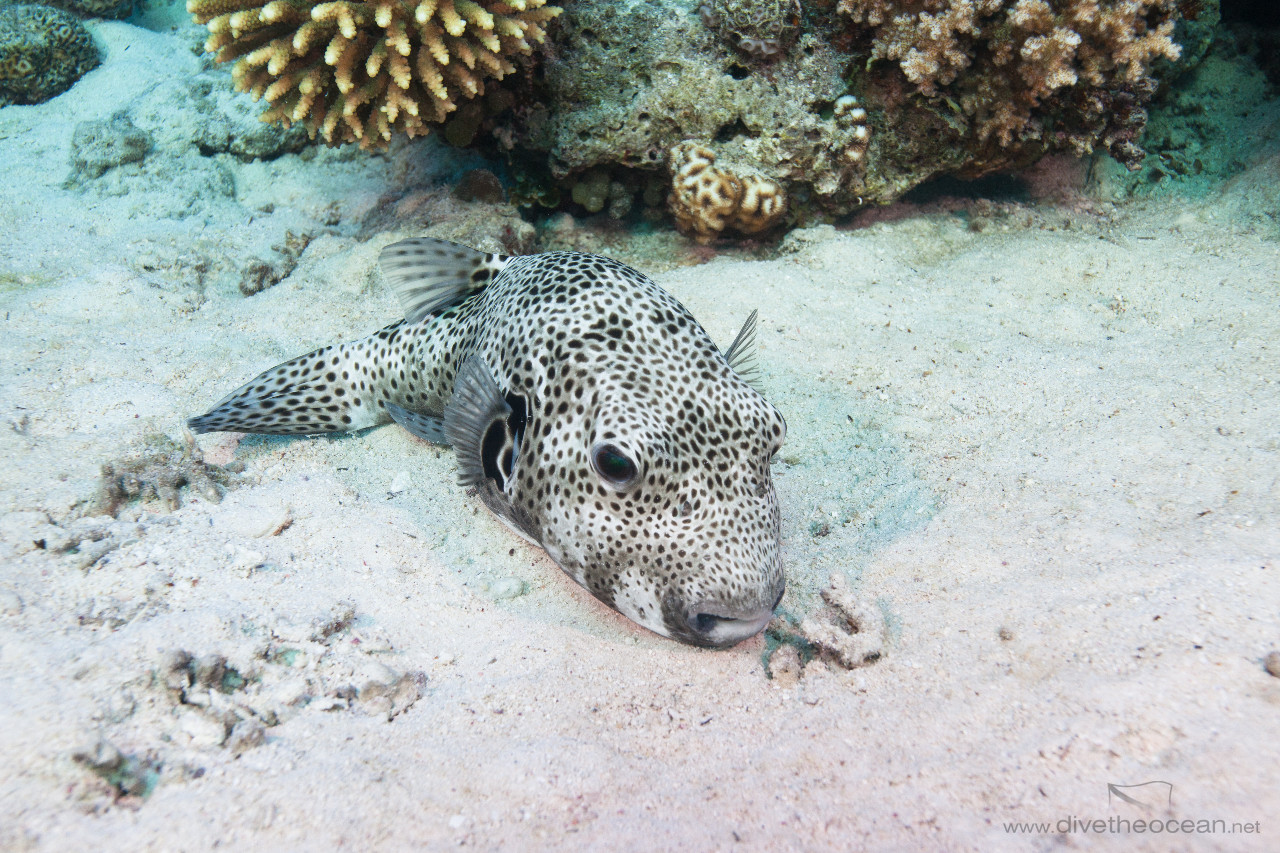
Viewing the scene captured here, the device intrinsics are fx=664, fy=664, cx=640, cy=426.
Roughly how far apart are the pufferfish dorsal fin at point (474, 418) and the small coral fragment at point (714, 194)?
336cm

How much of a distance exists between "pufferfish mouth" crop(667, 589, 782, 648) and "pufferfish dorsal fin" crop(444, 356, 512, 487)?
1212 mm

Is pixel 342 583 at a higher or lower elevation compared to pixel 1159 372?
lower

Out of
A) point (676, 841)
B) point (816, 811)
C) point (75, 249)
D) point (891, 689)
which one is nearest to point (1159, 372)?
point (891, 689)

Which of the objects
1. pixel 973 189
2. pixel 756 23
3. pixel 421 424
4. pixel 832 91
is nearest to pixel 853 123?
pixel 832 91

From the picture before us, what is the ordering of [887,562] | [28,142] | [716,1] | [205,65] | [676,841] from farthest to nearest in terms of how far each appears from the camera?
[205,65] → [28,142] → [716,1] → [887,562] → [676,841]

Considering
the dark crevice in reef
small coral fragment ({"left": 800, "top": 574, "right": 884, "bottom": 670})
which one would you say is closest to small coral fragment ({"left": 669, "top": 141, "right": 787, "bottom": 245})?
the dark crevice in reef

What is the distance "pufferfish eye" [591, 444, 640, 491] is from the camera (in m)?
2.58

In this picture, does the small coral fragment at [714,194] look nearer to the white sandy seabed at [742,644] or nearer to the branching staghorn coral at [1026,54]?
the white sandy seabed at [742,644]

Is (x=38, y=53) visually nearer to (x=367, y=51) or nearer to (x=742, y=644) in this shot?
(x=367, y=51)

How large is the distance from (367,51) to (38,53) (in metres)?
5.55

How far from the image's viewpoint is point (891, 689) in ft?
8.07

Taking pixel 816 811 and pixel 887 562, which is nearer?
pixel 816 811

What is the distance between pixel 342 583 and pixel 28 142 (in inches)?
302

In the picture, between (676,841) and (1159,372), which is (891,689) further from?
(1159,372)
